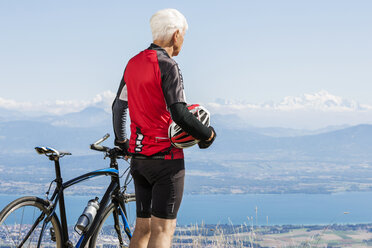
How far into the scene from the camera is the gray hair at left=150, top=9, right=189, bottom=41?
8.56 feet

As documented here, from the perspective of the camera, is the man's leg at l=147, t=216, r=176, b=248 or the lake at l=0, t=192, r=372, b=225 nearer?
the man's leg at l=147, t=216, r=176, b=248

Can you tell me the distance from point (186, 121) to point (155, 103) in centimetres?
22

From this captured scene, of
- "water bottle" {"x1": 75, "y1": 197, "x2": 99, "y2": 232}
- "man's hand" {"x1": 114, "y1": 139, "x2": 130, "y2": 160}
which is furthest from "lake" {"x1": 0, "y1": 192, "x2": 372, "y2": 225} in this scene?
"man's hand" {"x1": 114, "y1": 139, "x2": 130, "y2": 160}

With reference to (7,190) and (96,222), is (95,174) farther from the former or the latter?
(7,190)

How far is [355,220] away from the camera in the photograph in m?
142

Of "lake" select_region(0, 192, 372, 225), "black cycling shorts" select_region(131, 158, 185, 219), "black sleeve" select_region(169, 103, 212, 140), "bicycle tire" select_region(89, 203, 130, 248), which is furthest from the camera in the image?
"lake" select_region(0, 192, 372, 225)

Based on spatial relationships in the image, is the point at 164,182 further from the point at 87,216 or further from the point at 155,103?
the point at 87,216

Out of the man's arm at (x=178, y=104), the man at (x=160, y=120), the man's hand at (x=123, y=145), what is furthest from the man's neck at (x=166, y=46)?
the man's hand at (x=123, y=145)

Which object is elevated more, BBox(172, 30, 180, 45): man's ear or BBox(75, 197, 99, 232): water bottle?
BBox(172, 30, 180, 45): man's ear

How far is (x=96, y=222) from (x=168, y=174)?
1.19 metres

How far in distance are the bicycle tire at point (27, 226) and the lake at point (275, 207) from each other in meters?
117

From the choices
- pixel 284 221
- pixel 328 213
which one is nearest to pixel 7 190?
pixel 284 221

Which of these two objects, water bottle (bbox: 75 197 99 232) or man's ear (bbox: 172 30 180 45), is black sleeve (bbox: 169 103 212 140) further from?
water bottle (bbox: 75 197 99 232)

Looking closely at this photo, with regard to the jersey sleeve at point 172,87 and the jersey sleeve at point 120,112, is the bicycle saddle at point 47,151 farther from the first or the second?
the jersey sleeve at point 172,87
